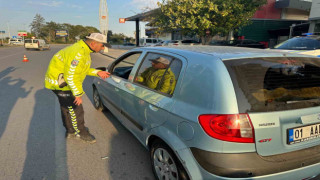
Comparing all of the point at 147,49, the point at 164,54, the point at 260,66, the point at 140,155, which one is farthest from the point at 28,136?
the point at 260,66

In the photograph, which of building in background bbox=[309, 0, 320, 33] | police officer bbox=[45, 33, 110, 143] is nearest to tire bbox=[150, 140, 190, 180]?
police officer bbox=[45, 33, 110, 143]

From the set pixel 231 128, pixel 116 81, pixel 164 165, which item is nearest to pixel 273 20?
pixel 116 81

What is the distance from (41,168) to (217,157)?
89.6 inches

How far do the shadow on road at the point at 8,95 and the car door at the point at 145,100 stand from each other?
2.47m

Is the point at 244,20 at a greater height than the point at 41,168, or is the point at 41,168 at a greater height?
the point at 244,20

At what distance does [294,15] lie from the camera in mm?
27000

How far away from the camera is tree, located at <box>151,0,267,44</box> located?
1360 centimetres

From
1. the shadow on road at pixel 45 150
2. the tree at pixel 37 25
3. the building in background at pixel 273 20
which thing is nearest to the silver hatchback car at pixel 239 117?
the shadow on road at pixel 45 150

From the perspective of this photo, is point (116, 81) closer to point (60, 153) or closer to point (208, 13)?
point (60, 153)

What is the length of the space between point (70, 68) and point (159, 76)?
4.11ft

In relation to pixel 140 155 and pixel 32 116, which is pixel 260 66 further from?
pixel 32 116

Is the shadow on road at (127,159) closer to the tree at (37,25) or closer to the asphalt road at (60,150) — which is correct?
the asphalt road at (60,150)

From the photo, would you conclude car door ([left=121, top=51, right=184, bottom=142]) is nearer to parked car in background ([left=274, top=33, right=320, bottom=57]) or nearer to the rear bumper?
the rear bumper

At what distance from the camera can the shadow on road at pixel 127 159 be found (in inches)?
102
